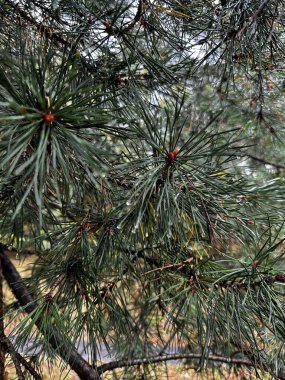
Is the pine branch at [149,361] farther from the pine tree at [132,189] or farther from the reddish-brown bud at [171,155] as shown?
the reddish-brown bud at [171,155]

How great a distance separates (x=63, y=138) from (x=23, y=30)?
466 mm

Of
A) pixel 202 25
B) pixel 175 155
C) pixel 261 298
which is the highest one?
pixel 202 25

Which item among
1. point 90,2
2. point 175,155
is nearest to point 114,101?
point 90,2

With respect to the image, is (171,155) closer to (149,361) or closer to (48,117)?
(48,117)

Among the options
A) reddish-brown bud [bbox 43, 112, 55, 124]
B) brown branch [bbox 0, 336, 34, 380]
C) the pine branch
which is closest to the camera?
reddish-brown bud [bbox 43, 112, 55, 124]

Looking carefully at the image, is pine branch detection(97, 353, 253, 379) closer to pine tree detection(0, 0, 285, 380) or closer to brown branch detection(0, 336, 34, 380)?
pine tree detection(0, 0, 285, 380)

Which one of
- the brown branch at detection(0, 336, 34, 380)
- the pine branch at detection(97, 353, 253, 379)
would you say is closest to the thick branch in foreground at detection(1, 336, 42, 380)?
the brown branch at detection(0, 336, 34, 380)

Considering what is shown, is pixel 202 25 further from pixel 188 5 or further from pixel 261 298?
pixel 261 298

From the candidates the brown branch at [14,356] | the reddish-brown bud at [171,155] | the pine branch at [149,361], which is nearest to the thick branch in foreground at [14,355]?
the brown branch at [14,356]

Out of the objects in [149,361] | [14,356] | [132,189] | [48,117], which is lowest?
[149,361]

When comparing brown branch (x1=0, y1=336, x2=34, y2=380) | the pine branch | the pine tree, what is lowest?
the pine branch

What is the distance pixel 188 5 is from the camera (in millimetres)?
765

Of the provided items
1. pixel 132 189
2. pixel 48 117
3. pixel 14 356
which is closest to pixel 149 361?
pixel 14 356

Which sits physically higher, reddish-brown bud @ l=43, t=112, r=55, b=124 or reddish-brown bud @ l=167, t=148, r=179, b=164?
reddish-brown bud @ l=43, t=112, r=55, b=124
